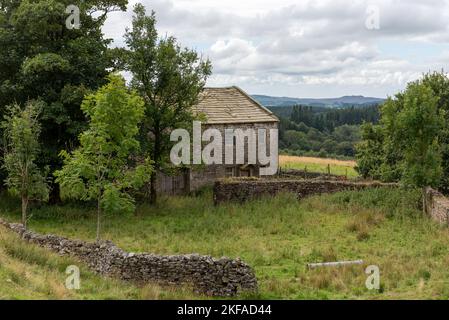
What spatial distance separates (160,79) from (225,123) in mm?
9401

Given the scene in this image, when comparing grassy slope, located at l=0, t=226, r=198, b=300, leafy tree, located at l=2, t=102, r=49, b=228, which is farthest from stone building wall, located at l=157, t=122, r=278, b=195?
grassy slope, located at l=0, t=226, r=198, b=300

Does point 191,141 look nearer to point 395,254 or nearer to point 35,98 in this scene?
point 35,98

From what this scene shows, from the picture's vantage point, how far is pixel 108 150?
19.3 metres

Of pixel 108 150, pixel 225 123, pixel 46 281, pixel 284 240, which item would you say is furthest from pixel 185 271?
pixel 225 123

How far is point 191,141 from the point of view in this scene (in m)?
28.4

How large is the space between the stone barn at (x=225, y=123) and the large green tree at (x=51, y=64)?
29.3ft

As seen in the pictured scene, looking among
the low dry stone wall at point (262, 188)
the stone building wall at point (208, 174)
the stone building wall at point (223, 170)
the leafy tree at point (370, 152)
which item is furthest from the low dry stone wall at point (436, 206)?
the stone building wall at point (223, 170)

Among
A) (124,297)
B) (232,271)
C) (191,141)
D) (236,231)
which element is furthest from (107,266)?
(191,141)

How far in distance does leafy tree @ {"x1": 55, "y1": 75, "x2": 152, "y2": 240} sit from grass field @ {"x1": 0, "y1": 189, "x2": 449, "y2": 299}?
2284 mm

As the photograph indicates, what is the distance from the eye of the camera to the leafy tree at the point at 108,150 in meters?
19.2

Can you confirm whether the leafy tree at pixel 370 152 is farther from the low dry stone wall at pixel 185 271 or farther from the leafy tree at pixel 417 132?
the low dry stone wall at pixel 185 271

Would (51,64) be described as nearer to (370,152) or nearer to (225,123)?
(225,123)

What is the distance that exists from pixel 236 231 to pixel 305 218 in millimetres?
3538

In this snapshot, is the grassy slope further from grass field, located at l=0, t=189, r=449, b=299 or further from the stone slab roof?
the stone slab roof
